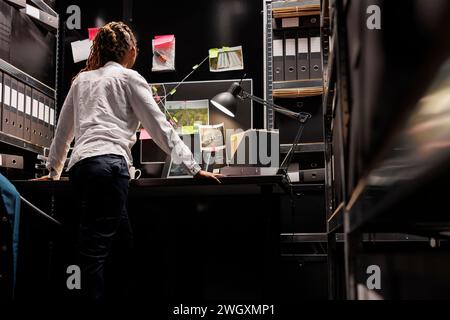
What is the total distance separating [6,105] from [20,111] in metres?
0.16

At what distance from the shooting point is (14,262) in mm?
1288

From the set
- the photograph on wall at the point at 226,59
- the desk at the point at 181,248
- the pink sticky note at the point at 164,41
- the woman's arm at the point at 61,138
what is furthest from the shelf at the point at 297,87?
the woman's arm at the point at 61,138

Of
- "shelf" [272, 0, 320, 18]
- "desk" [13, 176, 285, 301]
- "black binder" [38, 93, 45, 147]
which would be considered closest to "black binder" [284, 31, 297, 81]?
"shelf" [272, 0, 320, 18]

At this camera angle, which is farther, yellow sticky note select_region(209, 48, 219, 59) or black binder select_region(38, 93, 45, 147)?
yellow sticky note select_region(209, 48, 219, 59)

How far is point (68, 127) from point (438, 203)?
6.40 feet

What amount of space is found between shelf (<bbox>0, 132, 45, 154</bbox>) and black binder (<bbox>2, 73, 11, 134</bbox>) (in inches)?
1.3

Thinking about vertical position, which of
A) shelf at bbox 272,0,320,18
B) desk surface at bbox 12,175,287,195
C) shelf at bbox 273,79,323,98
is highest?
shelf at bbox 272,0,320,18

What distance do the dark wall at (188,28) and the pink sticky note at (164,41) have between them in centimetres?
4

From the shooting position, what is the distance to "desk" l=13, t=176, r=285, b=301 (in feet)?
9.34

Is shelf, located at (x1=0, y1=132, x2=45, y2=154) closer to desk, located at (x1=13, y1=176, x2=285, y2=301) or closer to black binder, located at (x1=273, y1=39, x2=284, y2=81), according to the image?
desk, located at (x1=13, y1=176, x2=285, y2=301)

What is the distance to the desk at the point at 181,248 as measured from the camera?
2.85 meters

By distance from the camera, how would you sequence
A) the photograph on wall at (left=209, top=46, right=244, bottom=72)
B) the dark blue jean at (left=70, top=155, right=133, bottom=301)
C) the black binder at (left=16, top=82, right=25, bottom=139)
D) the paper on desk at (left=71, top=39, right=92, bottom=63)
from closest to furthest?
the dark blue jean at (left=70, top=155, right=133, bottom=301), the black binder at (left=16, top=82, right=25, bottom=139), the photograph on wall at (left=209, top=46, right=244, bottom=72), the paper on desk at (left=71, top=39, right=92, bottom=63)

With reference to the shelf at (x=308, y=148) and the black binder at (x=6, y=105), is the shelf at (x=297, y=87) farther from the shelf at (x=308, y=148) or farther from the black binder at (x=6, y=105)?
the black binder at (x=6, y=105)

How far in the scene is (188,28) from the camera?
3729 millimetres
